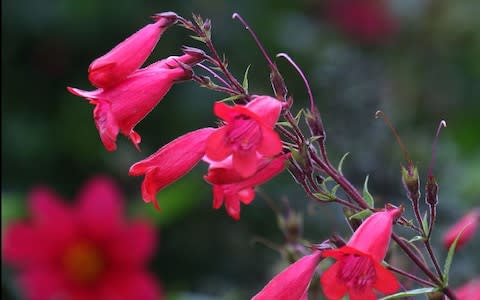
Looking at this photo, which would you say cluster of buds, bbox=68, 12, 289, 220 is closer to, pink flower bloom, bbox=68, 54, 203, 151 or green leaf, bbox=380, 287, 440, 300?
pink flower bloom, bbox=68, 54, 203, 151

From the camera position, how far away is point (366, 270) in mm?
1326

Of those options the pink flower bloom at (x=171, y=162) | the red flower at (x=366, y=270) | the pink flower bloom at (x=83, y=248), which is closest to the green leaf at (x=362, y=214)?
the red flower at (x=366, y=270)

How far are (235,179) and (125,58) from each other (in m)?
0.24

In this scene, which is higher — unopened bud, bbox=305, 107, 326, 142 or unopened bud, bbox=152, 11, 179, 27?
unopened bud, bbox=152, 11, 179, 27

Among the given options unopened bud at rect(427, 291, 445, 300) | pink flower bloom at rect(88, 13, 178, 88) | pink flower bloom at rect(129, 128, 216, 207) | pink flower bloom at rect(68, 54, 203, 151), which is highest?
pink flower bloom at rect(88, 13, 178, 88)

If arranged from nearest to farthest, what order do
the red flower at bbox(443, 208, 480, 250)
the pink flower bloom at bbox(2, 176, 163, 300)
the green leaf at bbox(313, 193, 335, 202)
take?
the green leaf at bbox(313, 193, 335, 202), the red flower at bbox(443, 208, 480, 250), the pink flower bloom at bbox(2, 176, 163, 300)

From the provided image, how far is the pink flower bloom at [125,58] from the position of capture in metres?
1.32

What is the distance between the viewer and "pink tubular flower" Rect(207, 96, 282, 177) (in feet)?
4.02

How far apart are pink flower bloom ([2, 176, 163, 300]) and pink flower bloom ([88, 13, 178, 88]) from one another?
1.41 meters

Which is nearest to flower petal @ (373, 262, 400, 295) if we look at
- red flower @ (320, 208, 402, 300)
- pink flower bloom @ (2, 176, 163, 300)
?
red flower @ (320, 208, 402, 300)

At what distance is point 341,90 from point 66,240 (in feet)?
4.87

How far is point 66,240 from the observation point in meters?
2.83

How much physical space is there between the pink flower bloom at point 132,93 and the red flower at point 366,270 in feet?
1.11

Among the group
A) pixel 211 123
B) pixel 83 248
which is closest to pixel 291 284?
pixel 83 248
